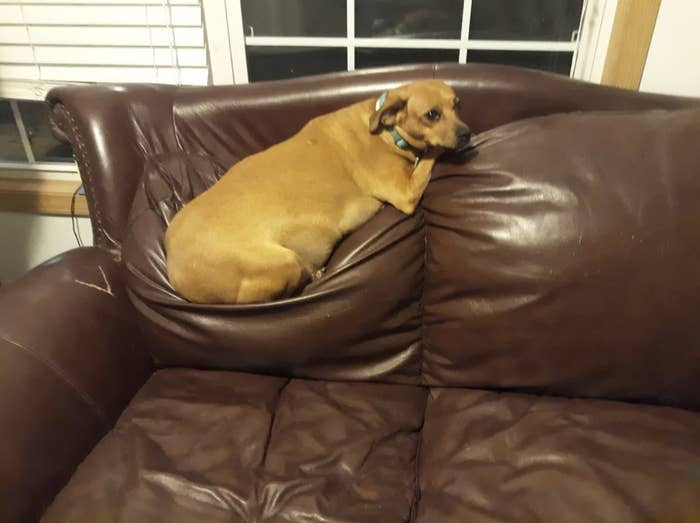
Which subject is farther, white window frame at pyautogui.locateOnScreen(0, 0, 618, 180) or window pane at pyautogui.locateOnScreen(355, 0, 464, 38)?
window pane at pyautogui.locateOnScreen(355, 0, 464, 38)

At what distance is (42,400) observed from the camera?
45.6 inches

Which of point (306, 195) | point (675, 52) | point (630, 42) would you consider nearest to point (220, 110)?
point (306, 195)

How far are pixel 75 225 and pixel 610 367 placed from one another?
5.98ft

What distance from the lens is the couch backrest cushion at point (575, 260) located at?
118cm

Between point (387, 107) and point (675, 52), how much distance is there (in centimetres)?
82

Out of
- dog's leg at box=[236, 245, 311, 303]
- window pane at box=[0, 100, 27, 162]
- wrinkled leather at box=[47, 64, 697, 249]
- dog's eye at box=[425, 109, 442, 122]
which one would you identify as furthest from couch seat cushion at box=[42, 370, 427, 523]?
window pane at box=[0, 100, 27, 162]

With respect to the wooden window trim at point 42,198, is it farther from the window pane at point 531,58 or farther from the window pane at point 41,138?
the window pane at point 531,58

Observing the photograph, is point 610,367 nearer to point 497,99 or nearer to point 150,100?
point 497,99

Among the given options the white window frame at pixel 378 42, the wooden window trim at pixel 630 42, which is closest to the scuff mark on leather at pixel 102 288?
the white window frame at pixel 378 42

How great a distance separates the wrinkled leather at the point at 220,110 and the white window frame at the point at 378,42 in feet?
1.02

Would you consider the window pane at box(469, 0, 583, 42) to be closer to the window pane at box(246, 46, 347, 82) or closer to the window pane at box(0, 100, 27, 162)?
the window pane at box(246, 46, 347, 82)

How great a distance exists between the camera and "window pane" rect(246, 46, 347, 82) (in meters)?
1.88

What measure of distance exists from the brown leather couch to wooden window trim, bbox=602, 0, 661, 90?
21 cm

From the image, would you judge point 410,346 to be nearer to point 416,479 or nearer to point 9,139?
point 416,479
